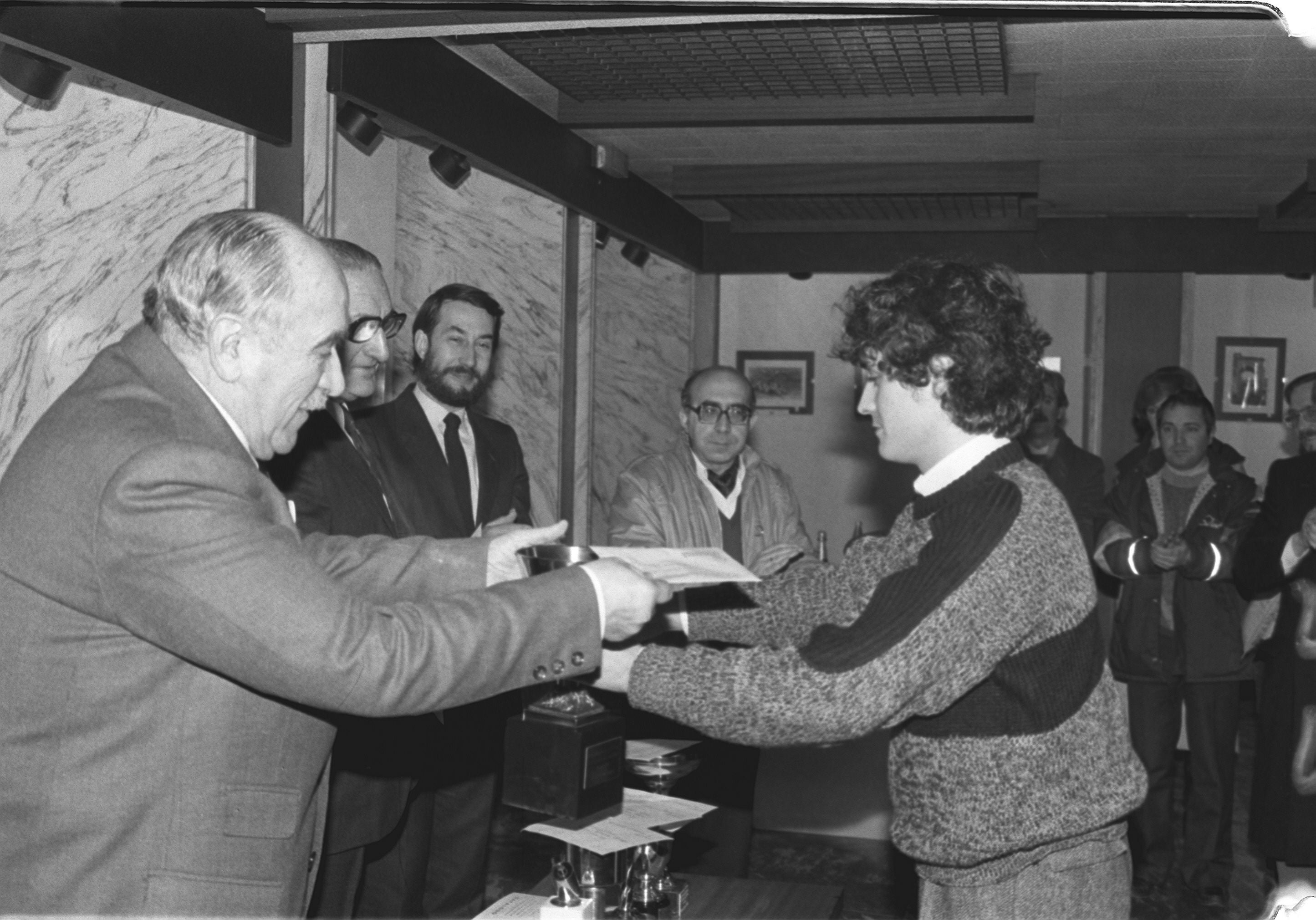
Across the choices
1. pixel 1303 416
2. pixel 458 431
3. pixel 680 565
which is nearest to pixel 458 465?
pixel 458 431

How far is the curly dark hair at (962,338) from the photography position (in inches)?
82.6

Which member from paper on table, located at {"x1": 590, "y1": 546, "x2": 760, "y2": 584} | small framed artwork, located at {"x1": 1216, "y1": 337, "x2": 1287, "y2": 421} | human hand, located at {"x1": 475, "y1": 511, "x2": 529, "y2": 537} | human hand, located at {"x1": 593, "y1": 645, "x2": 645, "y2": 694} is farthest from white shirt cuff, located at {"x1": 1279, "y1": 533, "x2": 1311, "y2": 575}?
small framed artwork, located at {"x1": 1216, "y1": 337, "x2": 1287, "y2": 421}

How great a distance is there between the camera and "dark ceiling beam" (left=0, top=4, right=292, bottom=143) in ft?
9.15

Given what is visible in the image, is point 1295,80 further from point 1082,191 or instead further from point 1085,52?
point 1082,191

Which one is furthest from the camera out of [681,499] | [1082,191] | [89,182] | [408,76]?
[1082,191]

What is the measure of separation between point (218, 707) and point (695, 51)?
3079 millimetres

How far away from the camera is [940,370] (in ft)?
6.92

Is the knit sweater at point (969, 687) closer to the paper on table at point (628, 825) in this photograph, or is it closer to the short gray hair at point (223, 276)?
the paper on table at point (628, 825)

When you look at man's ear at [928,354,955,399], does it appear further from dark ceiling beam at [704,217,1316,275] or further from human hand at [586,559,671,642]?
dark ceiling beam at [704,217,1316,275]

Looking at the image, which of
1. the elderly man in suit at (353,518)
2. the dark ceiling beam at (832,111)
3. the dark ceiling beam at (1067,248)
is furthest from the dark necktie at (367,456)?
the dark ceiling beam at (1067,248)

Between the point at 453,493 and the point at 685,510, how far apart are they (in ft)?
2.80

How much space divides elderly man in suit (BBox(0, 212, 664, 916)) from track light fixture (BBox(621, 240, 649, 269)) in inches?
206

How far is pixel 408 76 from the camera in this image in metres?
4.21

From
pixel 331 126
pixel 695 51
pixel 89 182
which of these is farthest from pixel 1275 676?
pixel 89 182
